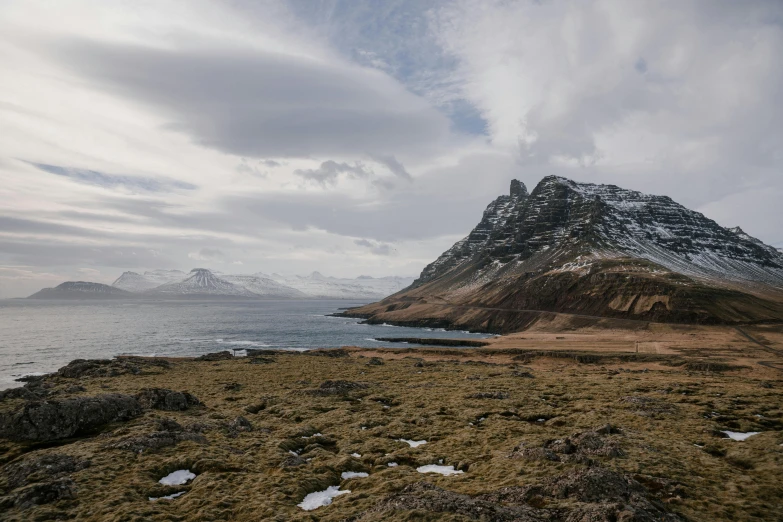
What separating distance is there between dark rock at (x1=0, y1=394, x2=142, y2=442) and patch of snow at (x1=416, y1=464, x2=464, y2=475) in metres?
20.5

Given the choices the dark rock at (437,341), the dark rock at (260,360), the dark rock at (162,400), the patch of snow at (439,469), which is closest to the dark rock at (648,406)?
the patch of snow at (439,469)

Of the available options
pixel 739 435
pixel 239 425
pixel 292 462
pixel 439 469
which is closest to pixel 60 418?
pixel 239 425

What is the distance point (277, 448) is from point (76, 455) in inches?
371

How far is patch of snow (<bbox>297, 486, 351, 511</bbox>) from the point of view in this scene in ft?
48.1

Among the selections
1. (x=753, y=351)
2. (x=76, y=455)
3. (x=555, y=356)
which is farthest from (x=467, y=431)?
(x=753, y=351)

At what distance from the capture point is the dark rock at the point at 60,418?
21203 mm

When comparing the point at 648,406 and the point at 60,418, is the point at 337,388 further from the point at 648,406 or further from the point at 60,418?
A: the point at 648,406

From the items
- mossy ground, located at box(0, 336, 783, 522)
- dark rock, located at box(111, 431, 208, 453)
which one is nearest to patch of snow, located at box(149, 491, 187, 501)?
mossy ground, located at box(0, 336, 783, 522)

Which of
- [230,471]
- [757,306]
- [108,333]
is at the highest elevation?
[757,306]

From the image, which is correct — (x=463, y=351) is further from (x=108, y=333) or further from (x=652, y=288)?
(x=108, y=333)

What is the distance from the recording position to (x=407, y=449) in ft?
66.8

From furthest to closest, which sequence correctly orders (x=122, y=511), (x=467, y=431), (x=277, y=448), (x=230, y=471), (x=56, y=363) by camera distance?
1. (x=56, y=363)
2. (x=467, y=431)
3. (x=277, y=448)
4. (x=230, y=471)
5. (x=122, y=511)

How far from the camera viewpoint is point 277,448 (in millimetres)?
20594

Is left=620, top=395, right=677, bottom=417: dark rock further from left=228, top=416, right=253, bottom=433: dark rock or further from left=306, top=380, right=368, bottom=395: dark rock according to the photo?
left=228, top=416, right=253, bottom=433: dark rock
